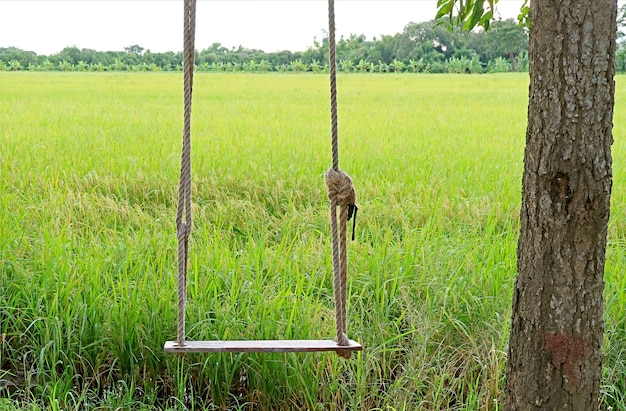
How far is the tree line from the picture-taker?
84.3 ft

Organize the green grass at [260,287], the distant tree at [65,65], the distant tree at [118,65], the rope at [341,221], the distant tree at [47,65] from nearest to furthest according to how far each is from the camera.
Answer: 1. the rope at [341,221]
2. the green grass at [260,287]
3. the distant tree at [47,65]
4. the distant tree at [118,65]
5. the distant tree at [65,65]

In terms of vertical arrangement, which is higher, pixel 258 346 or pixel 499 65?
pixel 499 65

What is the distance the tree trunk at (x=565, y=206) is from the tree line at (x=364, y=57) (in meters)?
20.7

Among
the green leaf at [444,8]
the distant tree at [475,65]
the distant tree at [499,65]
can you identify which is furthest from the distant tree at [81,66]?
the green leaf at [444,8]

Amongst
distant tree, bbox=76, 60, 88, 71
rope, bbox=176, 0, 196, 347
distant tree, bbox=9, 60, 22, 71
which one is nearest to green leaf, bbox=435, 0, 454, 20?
rope, bbox=176, 0, 196, 347

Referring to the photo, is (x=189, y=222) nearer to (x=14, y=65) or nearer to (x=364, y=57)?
(x=364, y=57)

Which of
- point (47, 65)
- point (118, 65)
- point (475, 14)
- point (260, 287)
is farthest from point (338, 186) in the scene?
point (47, 65)

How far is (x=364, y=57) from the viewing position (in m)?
33.4

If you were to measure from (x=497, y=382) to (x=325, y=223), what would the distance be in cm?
141

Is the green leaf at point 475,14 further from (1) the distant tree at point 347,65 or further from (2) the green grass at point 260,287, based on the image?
(1) the distant tree at point 347,65

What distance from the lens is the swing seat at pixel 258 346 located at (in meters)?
1.29

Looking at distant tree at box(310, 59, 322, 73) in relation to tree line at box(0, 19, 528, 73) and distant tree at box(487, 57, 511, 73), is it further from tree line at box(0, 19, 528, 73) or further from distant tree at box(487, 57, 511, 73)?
distant tree at box(487, 57, 511, 73)

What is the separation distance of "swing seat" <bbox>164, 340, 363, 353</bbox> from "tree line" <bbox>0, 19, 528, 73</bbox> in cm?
2082

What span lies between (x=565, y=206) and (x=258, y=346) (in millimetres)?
610
